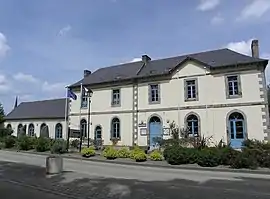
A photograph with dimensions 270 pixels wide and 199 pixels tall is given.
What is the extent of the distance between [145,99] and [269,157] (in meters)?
13.6

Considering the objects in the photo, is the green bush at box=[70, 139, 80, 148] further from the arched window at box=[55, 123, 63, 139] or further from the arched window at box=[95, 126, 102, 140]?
the arched window at box=[55, 123, 63, 139]

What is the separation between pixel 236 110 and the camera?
2195 cm

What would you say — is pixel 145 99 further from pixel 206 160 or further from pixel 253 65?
pixel 206 160

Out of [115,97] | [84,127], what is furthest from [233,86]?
[84,127]

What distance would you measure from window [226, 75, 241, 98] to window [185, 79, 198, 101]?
2621 mm

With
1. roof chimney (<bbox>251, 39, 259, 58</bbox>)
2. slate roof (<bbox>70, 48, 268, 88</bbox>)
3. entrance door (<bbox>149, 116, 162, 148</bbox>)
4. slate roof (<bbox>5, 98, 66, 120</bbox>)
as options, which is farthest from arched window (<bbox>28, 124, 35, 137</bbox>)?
roof chimney (<bbox>251, 39, 259, 58</bbox>)

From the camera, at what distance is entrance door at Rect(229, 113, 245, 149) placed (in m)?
21.6

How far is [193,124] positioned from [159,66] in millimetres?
7590

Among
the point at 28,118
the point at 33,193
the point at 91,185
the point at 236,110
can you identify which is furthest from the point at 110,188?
the point at 28,118

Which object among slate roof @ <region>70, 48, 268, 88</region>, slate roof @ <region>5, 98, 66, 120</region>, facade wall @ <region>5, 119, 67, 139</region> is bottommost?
facade wall @ <region>5, 119, 67, 139</region>

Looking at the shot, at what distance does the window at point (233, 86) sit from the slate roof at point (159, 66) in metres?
1.13

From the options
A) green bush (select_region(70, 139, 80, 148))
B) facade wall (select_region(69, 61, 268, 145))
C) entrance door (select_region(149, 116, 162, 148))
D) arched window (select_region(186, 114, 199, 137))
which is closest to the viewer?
facade wall (select_region(69, 61, 268, 145))

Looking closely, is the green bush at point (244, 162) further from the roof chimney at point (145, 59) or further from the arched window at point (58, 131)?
the arched window at point (58, 131)

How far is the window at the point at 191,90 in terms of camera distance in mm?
23797
